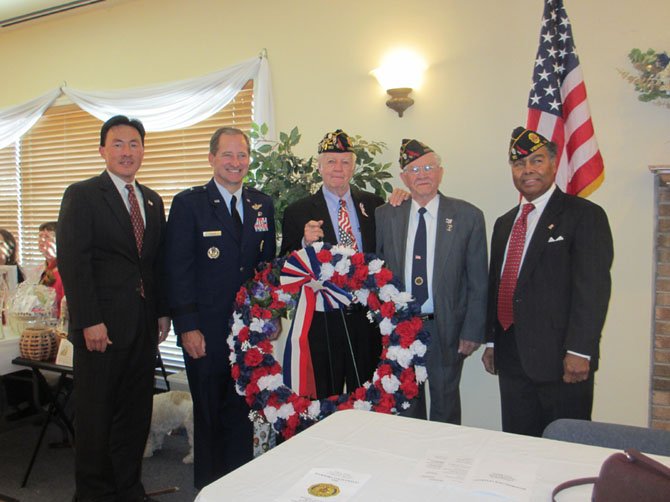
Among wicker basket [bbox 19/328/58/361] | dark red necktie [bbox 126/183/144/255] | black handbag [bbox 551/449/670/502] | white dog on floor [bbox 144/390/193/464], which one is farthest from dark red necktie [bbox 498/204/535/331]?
wicker basket [bbox 19/328/58/361]

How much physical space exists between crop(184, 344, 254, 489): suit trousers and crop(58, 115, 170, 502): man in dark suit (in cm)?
27

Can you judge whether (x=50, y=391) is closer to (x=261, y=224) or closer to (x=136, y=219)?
(x=136, y=219)

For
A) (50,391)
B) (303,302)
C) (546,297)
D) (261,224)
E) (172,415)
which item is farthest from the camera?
(172,415)

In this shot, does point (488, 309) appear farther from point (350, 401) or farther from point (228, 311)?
point (228, 311)

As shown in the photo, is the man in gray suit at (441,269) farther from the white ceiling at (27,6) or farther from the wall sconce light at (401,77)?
the white ceiling at (27,6)

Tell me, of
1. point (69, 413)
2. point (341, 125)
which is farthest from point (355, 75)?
point (69, 413)

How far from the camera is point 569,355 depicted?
7.39 feet

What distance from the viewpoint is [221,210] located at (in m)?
2.79

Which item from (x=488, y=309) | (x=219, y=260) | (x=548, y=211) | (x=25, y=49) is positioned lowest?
(x=488, y=309)

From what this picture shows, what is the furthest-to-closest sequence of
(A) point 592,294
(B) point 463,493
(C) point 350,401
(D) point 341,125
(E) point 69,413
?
(D) point 341,125
(E) point 69,413
(C) point 350,401
(A) point 592,294
(B) point 463,493

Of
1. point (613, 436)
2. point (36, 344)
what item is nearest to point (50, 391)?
point (36, 344)

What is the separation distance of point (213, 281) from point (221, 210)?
358mm

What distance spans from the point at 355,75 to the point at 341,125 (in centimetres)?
38

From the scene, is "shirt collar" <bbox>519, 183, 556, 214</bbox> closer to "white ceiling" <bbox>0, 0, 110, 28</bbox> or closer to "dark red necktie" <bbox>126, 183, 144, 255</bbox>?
"dark red necktie" <bbox>126, 183, 144, 255</bbox>
